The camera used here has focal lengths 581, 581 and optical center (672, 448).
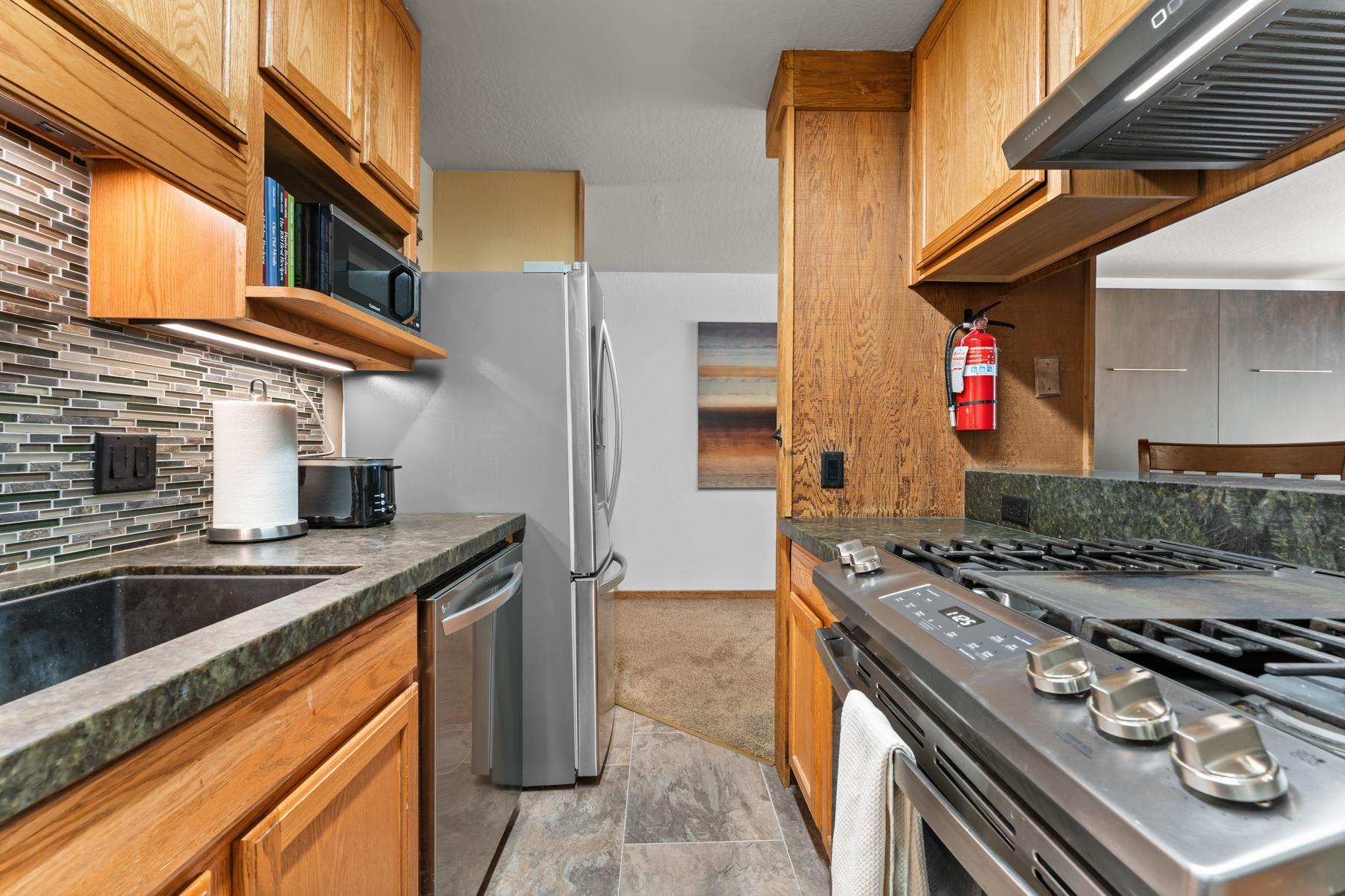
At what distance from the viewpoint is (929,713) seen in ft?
2.15

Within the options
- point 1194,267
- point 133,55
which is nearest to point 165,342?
point 133,55

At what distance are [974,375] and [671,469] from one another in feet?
9.06

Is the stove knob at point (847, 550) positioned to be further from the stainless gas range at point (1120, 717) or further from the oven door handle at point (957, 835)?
the oven door handle at point (957, 835)

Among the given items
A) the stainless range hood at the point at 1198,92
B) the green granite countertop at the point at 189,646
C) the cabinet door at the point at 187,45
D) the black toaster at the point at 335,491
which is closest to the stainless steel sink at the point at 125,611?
the green granite countertop at the point at 189,646

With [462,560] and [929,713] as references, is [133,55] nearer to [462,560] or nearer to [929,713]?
[462,560]

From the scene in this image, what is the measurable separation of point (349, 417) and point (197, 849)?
1.50 m

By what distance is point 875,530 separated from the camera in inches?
61.9

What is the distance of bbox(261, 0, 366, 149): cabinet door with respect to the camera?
3.88 feet

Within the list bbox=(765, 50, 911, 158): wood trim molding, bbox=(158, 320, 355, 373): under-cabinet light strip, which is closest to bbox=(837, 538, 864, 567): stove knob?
bbox=(158, 320, 355, 373): under-cabinet light strip

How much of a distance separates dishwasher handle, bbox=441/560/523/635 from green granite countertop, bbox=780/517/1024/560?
81cm

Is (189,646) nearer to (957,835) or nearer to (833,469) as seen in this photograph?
(957,835)

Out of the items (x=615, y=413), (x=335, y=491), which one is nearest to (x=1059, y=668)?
(x=335, y=491)

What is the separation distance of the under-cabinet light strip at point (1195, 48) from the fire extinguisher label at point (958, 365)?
2.96 feet

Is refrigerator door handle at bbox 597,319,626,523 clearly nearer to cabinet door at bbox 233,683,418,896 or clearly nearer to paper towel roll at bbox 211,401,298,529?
paper towel roll at bbox 211,401,298,529
